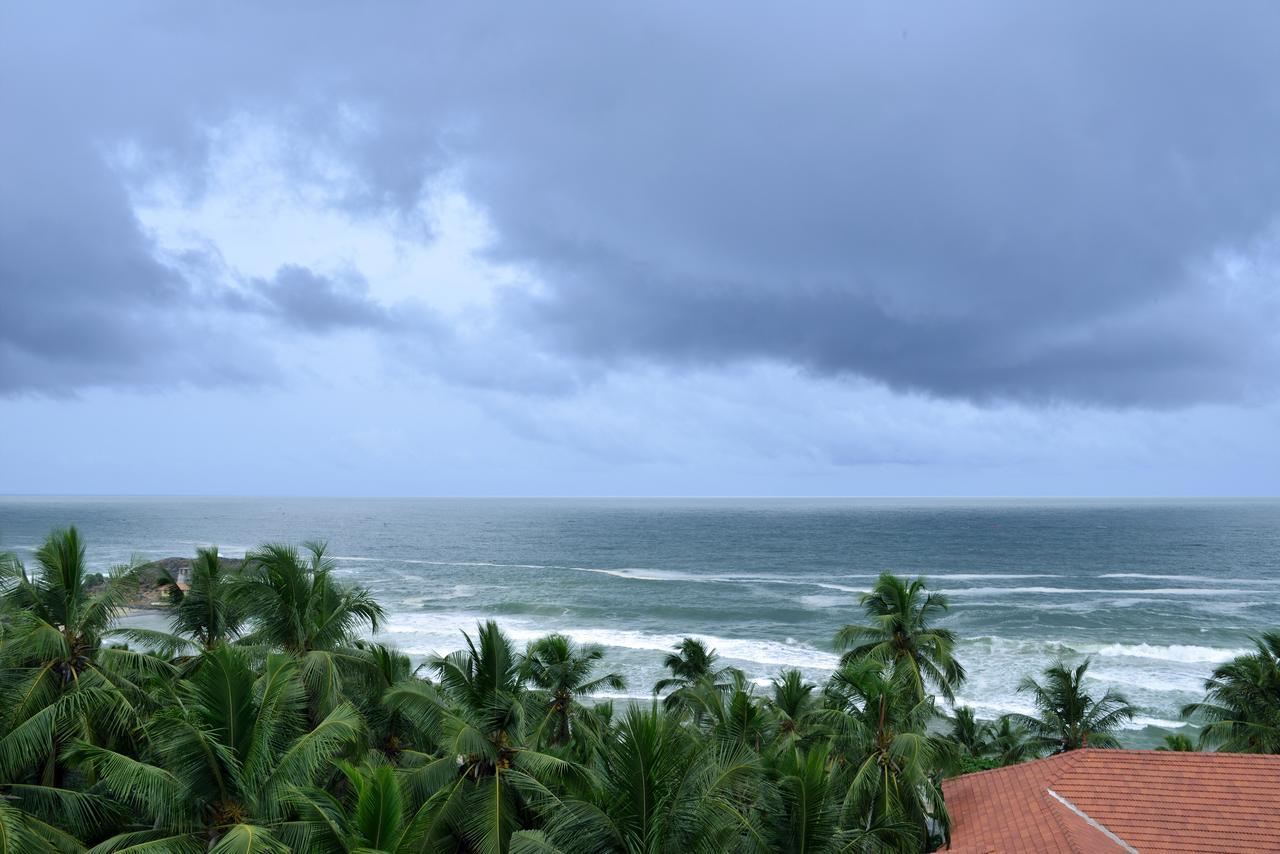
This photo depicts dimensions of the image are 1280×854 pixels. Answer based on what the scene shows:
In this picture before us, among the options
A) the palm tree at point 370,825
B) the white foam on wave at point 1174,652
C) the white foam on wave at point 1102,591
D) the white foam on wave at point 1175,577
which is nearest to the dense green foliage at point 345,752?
the palm tree at point 370,825

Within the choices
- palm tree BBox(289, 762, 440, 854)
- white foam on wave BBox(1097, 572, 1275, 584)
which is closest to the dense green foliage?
palm tree BBox(289, 762, 440, 854)

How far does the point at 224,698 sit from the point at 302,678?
20.2 feet

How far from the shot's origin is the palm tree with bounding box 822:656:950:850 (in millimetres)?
17953

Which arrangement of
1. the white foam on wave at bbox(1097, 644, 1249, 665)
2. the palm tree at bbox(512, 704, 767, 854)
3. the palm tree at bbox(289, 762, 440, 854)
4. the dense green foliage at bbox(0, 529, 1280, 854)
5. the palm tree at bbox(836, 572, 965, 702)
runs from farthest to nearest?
the white foam on wave at bbox(1097, 644, 1249, 665)
the palm tree at bbox(836, 572, 965, 702)
the dense green foliage at bbox(0, 529, 1280, 854)
the palm tree at bbox(512, 704, 767, 854)
the palm tree at bbox(289, 762, 440, 854)

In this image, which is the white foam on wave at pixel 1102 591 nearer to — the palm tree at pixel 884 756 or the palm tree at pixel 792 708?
the palm tree at pixel 792 708

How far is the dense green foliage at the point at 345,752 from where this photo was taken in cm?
1008

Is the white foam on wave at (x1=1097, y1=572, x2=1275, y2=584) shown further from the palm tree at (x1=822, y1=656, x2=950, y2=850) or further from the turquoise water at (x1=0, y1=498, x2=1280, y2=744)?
the palm tree at (x1=822, y1=656, x2=950, y2=850)

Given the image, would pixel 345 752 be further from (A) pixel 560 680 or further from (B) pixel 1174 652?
(B) pixel 1174 652

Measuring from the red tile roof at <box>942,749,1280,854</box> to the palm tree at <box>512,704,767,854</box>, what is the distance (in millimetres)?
9460

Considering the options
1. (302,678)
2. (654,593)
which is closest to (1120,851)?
(302,678)

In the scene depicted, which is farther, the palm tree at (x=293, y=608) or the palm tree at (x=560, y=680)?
the palm tree at (x=560, y=680)

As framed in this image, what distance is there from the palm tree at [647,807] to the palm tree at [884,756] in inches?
331

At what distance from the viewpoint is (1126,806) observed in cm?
1716

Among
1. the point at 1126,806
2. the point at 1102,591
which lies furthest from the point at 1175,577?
the point at 1126,806
